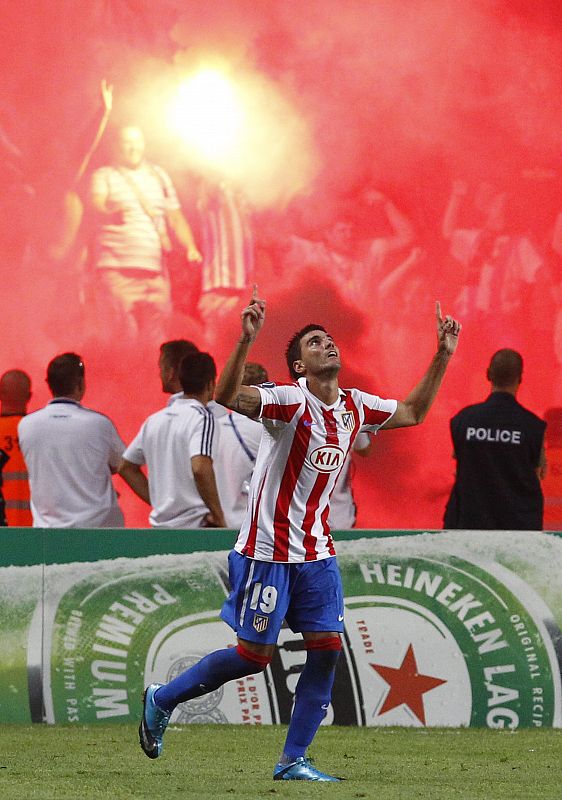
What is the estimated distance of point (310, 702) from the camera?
5.27 m

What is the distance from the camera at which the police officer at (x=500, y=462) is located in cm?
727

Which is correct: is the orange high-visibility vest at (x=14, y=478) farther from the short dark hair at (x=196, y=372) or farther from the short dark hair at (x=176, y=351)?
the short dark hair at (x=196, y=372)

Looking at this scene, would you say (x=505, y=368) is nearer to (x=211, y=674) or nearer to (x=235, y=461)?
(x=235, y=461)

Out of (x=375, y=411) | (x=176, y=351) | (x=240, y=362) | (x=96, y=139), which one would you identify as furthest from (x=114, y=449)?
(x=96, y=139)

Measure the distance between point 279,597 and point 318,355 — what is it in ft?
2.91

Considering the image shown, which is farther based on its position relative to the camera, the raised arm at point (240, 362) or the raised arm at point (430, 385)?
the raised arm at point (430, 385)

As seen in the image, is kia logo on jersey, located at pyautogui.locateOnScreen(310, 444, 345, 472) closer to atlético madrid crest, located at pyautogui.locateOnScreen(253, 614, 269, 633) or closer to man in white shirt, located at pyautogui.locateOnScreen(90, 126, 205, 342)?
atlético madrid crest, located at pyautogui.locateOnScreen(253, 614, 269, 633)

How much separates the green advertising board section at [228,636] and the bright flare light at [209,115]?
145 inches

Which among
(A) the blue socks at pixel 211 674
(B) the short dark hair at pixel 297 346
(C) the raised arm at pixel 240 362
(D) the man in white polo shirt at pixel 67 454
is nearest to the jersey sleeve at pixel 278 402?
(C) the raised arm at pixel 240 362

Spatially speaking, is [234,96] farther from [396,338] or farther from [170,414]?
[170,414]

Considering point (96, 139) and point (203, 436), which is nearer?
point (203, 436)

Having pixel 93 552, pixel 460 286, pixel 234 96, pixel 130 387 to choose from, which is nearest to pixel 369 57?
pixel 234 96

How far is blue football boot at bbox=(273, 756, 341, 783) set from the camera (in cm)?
514

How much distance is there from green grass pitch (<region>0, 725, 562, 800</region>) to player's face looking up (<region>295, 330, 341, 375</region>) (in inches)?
57.8
